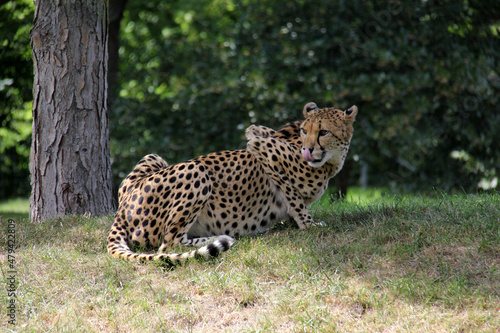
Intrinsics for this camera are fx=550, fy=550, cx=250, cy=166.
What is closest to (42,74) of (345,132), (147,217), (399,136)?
(147,217)

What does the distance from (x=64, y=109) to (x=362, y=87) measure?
186 inches

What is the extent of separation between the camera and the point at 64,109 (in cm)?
590

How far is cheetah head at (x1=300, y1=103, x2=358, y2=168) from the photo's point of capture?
502cm

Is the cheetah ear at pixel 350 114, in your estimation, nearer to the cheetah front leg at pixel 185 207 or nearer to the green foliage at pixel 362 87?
the cheetah front leg at pixel 185 207

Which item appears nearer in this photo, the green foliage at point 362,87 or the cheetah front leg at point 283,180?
the cheetah front leg at point 283,180

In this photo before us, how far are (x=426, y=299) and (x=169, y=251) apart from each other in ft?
7.09

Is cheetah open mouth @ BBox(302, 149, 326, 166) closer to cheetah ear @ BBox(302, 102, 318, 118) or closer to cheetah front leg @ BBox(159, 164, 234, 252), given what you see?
cheetah ear @ BBox(302, 102, 318, 118)

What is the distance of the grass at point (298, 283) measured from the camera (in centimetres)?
362

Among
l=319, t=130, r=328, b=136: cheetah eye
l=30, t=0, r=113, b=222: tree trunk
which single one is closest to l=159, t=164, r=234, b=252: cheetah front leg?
l=319, t=130, r=328, b=136: cheetah eye

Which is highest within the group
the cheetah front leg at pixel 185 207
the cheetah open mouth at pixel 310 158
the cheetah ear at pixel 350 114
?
the cheetah ear at pixel 350 114

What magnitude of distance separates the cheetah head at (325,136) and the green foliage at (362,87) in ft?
11.8

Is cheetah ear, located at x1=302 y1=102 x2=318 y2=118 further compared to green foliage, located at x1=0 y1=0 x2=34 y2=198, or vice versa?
green foliage, located at x1=0 y1=0 x2=34 y2=198

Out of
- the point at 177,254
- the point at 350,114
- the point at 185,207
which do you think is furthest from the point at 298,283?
the point at 350,114

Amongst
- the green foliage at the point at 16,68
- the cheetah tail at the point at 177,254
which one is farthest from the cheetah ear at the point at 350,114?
the green foliage at the point at 16,68
